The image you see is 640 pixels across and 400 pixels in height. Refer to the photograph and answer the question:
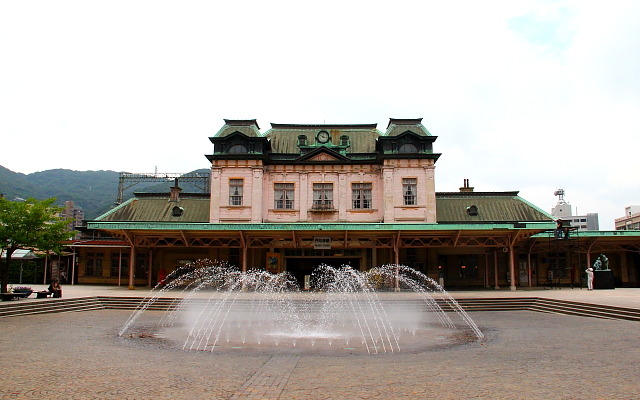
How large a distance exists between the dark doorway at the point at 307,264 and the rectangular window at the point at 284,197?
385 centimetres

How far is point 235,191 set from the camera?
3609 cm

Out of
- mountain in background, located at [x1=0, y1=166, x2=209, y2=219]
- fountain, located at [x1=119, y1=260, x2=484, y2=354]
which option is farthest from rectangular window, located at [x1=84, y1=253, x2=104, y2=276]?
mountain in background, located at [x1=0, y1=166, x2=209, y2=219]

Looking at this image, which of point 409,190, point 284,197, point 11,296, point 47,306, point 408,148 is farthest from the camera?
point 284,197

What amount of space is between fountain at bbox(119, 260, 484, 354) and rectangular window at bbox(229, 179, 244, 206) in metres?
5.57

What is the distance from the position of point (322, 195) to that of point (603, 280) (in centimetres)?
1906

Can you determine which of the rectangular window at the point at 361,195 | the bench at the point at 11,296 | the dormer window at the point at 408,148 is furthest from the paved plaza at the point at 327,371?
the dormer window at the point at 408,148

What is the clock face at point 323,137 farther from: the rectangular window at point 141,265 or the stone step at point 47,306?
the stone step at point 47,306

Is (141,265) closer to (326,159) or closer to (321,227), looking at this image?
(321,227)

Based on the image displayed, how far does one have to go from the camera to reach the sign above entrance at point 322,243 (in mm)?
31188

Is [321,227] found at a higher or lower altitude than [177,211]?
lower

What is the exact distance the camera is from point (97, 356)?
1117cm

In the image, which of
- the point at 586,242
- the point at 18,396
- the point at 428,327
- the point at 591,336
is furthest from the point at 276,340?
the point at 586,242

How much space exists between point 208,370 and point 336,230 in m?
20.4

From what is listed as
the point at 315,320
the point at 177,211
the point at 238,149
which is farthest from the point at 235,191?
the point at 315,320
